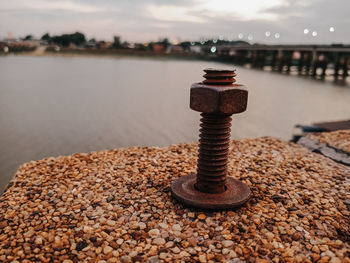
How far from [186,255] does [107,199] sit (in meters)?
1.29

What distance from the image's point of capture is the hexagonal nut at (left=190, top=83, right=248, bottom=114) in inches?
118

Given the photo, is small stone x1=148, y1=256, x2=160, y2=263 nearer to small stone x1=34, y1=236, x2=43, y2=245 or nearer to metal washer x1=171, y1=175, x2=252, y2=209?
metal washer x1=171, y1=175, x2=252, y2=209

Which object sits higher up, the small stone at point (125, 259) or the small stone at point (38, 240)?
the small stone at point (125, 259)

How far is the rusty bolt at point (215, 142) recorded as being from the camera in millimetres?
3039

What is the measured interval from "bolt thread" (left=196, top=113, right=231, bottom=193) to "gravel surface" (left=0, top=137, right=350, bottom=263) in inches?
14.9

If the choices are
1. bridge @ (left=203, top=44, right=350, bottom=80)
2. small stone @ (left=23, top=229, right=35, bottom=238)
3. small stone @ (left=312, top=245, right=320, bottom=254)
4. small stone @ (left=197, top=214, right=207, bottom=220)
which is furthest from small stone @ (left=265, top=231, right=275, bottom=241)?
bridge @ (left=203, top=44, right=350, bottom=80)

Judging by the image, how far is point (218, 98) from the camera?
117 inches

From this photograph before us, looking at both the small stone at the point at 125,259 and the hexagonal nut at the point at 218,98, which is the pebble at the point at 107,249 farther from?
the hexagonal nut at the point at 218,98

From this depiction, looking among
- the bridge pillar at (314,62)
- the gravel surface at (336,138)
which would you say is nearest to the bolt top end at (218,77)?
the gravel surface at (336,138)

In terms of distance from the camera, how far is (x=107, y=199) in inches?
134

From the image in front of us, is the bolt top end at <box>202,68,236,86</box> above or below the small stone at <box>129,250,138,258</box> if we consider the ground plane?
above

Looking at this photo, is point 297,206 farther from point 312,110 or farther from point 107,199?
point 312,110

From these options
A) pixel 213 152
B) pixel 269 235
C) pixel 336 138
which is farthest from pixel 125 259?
pixel 336 138

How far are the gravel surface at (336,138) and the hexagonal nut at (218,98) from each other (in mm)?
3490
